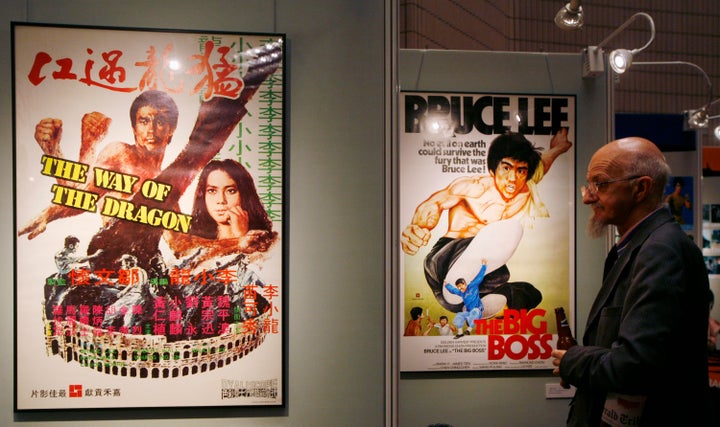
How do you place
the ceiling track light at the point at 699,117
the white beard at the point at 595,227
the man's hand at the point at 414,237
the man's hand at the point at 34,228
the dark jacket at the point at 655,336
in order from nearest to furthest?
the dark jacket at the point at 655,336
the white beard at the point at 595,227
the man's hand at the point at 34,228
the man's hand at the point at 414,237
the ceiling track light at the point at 699,117

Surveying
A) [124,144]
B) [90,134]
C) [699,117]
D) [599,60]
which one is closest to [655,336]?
[124,144]

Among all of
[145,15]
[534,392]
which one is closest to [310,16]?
[145,15]

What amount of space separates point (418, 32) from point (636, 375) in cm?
686

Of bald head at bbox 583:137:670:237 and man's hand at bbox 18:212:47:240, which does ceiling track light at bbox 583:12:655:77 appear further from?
man's hand at bbox 18:212:47:240

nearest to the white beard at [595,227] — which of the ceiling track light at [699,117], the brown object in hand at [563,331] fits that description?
the brown object in hand at [563,331]

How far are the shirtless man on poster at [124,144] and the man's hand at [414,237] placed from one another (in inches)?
79.4

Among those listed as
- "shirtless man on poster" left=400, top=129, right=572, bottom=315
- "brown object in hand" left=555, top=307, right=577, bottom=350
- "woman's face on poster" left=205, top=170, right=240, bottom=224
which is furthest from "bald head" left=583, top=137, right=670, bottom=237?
"shirtless man on poster" left=400, top=129, right=572, bottom=315

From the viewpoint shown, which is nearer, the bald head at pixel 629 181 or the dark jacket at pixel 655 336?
the dark jacket at pixel 655 336

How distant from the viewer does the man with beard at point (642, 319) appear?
1.81 metres

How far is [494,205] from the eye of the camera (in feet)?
13.7

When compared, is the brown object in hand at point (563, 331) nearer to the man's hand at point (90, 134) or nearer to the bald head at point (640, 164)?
the bald head at point (640, 164)

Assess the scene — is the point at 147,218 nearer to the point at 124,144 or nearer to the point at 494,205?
the point at 124,144

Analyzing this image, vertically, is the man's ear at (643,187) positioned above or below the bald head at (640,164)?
below

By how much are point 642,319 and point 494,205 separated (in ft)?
7.85
